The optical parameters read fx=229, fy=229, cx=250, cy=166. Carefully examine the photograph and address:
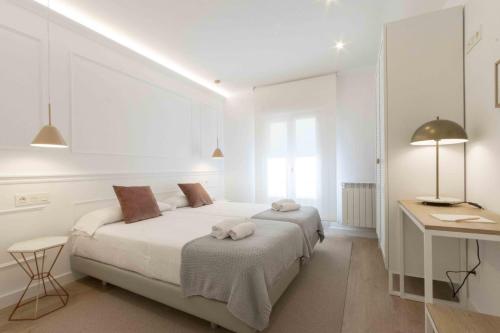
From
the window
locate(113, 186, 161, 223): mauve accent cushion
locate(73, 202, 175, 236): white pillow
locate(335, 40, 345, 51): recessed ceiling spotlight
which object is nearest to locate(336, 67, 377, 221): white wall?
the window

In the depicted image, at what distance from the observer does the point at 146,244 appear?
194cm

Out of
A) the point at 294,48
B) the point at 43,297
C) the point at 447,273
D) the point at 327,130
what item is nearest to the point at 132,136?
the point at 43,297

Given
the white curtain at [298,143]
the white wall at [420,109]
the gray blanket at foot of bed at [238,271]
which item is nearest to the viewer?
the gray blanket at foot of bed at [238,271]

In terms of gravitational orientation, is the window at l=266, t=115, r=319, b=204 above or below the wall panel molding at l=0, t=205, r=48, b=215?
above

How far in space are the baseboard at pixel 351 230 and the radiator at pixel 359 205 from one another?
217mm

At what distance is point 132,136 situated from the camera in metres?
3.23

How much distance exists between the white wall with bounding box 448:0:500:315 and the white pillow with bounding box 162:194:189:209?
10.9 ft

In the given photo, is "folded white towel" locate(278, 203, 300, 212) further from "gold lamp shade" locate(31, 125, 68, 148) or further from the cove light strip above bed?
the cove light strip above bed

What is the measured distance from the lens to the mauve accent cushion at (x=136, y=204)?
260 centimetres

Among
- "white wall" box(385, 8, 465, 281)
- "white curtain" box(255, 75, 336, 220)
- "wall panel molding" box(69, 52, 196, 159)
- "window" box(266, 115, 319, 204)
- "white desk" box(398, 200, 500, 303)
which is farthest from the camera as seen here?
"window" box(266, 115, 319, 204)

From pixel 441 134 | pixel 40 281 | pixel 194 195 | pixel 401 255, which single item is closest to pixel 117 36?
pixel 194 195

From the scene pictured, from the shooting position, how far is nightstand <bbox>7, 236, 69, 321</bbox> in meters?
1.91

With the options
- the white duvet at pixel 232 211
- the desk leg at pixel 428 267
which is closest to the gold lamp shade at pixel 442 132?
the desk leg at pixel 428 267

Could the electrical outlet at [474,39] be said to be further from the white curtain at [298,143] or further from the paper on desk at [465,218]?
the white curtain at [298,143]
